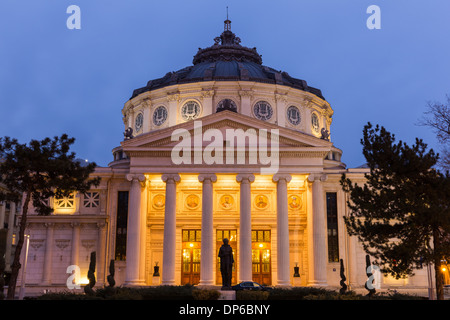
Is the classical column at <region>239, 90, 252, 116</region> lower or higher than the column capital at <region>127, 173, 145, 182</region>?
higher

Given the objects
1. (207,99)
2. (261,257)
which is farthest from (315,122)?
(261,257)

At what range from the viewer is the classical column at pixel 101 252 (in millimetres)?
45719

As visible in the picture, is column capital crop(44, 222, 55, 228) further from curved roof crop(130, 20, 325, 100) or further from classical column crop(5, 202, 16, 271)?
classical column crop(5, 202, 16, 271)

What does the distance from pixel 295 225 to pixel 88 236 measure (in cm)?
1896

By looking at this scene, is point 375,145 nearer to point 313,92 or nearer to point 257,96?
point 257,96

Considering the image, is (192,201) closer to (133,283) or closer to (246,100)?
(133,283)

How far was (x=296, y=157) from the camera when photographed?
44312 millimetres

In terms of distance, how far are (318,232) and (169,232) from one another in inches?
488

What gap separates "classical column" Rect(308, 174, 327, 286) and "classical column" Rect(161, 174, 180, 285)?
11.6 meters

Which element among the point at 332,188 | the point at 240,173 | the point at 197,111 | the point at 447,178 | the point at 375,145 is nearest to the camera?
the point at 447,178

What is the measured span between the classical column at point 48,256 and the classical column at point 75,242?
6.58ft

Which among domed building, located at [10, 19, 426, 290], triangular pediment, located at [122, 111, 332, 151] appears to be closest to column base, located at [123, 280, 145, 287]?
domed building, located at [10, 19, 426, 290]

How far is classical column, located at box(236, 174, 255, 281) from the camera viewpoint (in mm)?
42125

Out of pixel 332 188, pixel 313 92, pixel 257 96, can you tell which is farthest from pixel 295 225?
pixel 313 92
